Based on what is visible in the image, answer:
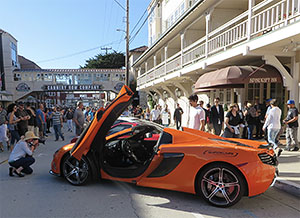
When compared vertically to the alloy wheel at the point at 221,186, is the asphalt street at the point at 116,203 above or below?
below

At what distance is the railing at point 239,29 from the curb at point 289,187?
408 centimetres

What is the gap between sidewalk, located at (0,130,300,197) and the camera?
3752mm

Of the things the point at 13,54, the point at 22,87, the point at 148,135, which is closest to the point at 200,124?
the point at 148,135

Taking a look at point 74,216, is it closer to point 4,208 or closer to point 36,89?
point 4,208

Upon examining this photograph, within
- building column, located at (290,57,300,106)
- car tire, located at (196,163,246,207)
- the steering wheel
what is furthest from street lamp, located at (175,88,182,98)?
car tire, located at (196,163,246,207)

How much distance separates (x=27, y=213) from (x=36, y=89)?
95.4ft

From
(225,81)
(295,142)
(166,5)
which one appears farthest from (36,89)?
(295,142)

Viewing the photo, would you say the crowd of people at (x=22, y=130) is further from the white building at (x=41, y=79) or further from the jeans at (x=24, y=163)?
the white building at (x=41, y=79)

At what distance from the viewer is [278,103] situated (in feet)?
28.2

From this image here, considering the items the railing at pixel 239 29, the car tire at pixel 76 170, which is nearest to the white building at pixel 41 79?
the railing at pixel 239 29

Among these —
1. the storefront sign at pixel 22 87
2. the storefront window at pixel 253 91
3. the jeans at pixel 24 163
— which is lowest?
the jeans at pixel 24 163

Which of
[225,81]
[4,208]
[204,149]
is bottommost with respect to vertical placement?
[4,208]

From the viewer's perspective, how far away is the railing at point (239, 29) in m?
6.05

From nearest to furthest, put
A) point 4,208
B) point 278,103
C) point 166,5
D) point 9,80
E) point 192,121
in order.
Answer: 1. point 4,208
2. point 192,121
3. point 278,103
4. point 166,5
5. point 9,80
